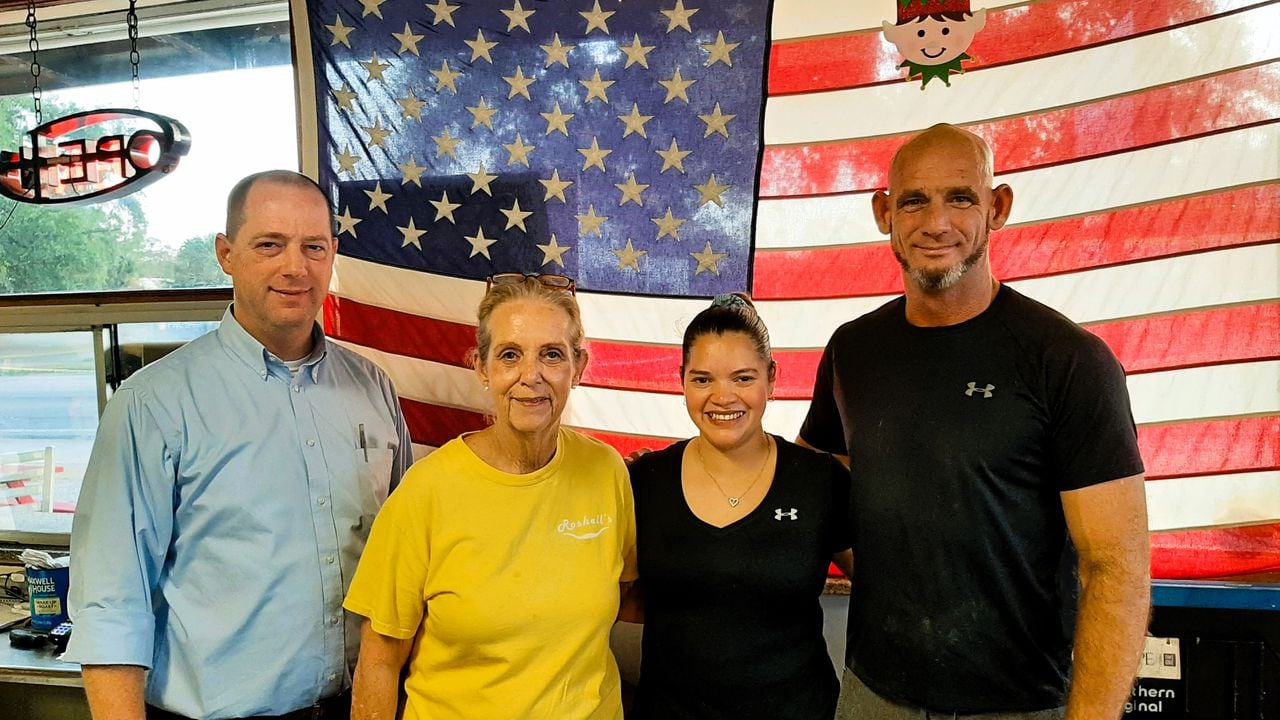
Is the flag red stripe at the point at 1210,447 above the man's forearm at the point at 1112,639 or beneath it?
above

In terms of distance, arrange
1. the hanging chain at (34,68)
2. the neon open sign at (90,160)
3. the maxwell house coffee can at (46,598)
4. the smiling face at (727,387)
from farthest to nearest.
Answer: the hanging chain at (34,68)
the neon open sign at (90,160)
the maxwell house coffee can at (46,598)
the smiling face at (727,387)

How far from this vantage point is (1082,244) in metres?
2.31

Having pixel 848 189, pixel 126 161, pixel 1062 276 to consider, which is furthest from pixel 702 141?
pixel 126 161

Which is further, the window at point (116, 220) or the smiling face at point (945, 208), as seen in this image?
the window at point (116, 220)

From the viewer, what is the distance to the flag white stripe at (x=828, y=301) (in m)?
2.25

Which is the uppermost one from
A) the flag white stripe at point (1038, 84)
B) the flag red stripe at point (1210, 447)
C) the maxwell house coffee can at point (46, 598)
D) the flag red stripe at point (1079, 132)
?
the flag white stripe at point (1038, 84)

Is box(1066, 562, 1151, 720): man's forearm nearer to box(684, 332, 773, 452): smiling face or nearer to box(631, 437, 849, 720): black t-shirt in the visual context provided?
box(631, 437, 849, 720): black t-shirt

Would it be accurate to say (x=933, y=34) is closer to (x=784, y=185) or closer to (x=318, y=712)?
(x=784, y=185)

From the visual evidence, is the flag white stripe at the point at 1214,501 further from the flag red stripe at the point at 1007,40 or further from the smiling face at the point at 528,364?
the smiling face at the point at 528,364

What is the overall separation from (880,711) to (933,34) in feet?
6.37

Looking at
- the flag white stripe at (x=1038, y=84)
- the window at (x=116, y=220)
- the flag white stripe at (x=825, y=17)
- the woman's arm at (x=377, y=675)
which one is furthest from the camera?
the window at (x=116, y=220)

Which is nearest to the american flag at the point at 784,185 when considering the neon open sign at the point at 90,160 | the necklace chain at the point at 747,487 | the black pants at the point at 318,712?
the neon open sign at the point at 90,160

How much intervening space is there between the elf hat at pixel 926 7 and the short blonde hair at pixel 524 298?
1499 mm

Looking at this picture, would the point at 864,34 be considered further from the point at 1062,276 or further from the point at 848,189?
the point at 1062,276
